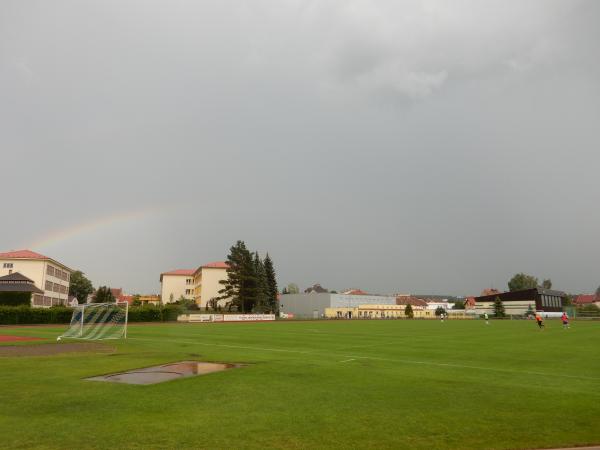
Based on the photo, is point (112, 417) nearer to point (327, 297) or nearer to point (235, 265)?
point (235, 265)

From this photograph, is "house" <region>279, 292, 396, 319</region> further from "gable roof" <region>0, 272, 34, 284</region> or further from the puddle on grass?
the puddle on grass

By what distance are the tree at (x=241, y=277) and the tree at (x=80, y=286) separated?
77.0 metres

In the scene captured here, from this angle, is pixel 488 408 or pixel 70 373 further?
pixel 70 373

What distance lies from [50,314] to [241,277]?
40.6 meters

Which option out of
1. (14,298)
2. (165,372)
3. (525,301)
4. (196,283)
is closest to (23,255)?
(14,298)

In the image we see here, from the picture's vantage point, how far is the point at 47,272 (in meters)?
101

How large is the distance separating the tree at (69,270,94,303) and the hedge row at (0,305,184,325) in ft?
303

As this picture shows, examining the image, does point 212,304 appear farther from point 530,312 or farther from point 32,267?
point 530,312

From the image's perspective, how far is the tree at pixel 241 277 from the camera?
98.6 metres

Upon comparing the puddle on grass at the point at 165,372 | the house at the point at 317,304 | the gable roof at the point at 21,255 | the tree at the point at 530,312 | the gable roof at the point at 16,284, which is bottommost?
the tree at the point at 530,312

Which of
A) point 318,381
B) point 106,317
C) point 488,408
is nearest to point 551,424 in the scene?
point 488,408

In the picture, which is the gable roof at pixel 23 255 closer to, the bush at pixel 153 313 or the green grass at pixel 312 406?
the bush at pixel 153 313

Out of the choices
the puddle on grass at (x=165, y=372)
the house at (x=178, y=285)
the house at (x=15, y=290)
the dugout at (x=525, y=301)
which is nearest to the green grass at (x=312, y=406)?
the puddle on grass at (x=165, y=372)

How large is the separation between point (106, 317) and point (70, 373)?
113 ft
